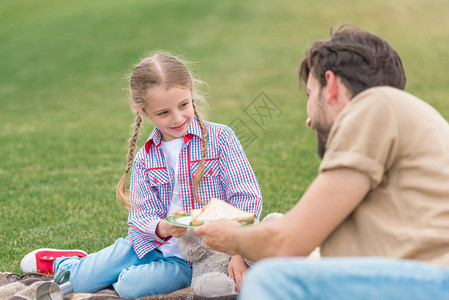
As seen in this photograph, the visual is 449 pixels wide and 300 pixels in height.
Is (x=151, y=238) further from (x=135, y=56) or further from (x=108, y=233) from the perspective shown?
(x=135, y=56)

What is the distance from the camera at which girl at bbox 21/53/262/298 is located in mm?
3975

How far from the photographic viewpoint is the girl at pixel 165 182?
397cm

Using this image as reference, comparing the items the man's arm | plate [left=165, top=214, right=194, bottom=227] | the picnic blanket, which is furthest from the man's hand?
the picnic blanket

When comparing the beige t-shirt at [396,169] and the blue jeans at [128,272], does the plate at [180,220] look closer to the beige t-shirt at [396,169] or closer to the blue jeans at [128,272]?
the blue jeans at [128,272]

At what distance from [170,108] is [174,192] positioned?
0.58m

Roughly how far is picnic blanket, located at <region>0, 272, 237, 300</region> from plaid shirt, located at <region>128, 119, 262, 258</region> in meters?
0.37

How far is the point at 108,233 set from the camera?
551cm

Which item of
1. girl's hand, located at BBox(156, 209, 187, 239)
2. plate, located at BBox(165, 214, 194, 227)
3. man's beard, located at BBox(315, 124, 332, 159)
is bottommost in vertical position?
girl's hand, located at BBox(156, 209, 187, 239)

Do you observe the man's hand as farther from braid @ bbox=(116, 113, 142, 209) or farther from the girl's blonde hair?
braid @ bbox=(116, 113, 142, 209)

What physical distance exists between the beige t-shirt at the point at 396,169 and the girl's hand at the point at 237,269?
1.40 meters

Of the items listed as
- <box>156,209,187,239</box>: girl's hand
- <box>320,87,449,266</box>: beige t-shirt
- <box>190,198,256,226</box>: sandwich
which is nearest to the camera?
<box>320,87,449,266</box>: beige t-shirt

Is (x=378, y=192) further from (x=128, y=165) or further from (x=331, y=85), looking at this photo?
(x=128, y=165)

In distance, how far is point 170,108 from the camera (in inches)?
156

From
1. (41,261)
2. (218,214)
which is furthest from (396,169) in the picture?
(41,261)
